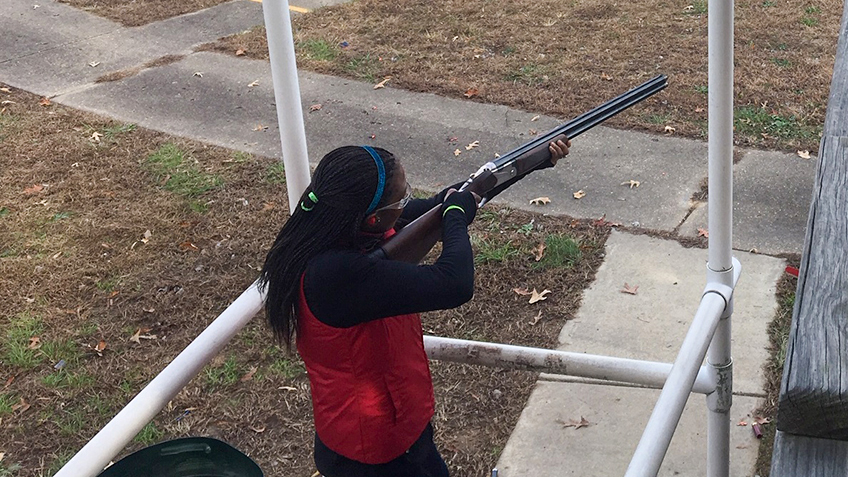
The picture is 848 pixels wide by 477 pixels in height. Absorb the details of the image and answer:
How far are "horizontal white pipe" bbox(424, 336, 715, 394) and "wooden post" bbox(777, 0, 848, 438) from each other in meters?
1.05

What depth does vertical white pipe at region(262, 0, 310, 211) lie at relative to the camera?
95.7 inches

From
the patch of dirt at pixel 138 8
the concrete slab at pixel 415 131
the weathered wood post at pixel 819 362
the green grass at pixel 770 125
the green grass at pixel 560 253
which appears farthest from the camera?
the patch of dirt at pixel 138 8

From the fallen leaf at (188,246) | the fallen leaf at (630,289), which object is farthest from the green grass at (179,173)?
the fallen leaf at (630,289)

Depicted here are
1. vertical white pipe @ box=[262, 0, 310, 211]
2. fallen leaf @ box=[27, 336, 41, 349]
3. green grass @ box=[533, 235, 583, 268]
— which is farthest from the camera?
green grass @ box=[533, 235, 583, 268]

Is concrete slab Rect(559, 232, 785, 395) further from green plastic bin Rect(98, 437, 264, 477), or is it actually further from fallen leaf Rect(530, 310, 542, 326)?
green plastic bin Rect(98, 437, 264, 477)

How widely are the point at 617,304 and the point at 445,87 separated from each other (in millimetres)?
3254

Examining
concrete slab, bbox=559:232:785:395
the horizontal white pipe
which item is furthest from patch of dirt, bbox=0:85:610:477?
the horizontal white pipe

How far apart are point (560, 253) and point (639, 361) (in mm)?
2336

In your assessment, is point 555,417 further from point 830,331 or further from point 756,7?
point 756,7

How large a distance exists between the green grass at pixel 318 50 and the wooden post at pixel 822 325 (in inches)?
261

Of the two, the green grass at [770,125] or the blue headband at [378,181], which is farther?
the green grass at [770,125]

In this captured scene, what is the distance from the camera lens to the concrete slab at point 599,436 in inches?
140

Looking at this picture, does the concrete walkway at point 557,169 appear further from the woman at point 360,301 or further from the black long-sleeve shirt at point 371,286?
the black long-sleeve shirt at point 371,286

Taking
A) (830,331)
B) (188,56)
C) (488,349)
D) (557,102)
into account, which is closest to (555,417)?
(488,349)
